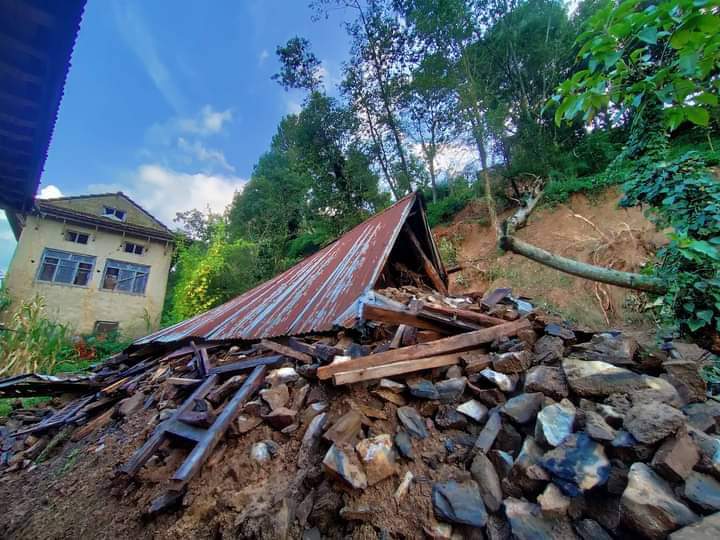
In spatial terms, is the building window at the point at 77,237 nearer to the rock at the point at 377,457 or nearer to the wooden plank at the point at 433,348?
the wooden plank at the point at 433,348

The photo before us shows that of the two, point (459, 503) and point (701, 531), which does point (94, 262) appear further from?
point (701, 531)

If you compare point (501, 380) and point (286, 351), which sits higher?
point (286, 351)

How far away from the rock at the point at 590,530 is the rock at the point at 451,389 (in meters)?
0.84

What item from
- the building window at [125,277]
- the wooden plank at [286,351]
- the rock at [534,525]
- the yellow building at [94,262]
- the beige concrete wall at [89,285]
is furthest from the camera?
the building window at [125,277]

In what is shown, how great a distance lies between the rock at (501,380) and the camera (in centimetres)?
191

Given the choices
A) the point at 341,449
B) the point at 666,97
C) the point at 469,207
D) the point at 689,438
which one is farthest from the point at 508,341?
the point at 469,207

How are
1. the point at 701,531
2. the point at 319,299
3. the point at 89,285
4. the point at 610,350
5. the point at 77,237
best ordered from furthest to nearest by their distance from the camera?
the point at 77,237 < the point at 89,285 < the point at 319,299 < the point at 610,350 < the point at 701,531

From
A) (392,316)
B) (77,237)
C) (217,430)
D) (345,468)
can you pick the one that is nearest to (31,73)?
(217,430)

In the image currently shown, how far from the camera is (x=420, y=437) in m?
1.77

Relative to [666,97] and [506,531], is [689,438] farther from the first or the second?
[666,97]

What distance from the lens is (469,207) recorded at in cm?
1307

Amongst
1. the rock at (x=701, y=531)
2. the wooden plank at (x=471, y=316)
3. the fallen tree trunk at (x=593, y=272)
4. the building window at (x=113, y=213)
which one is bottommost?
the rock at (x=701, y=531)

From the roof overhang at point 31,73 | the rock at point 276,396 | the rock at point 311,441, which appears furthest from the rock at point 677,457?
the roof overhang at point 31,73

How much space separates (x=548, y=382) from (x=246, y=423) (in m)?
2.22
